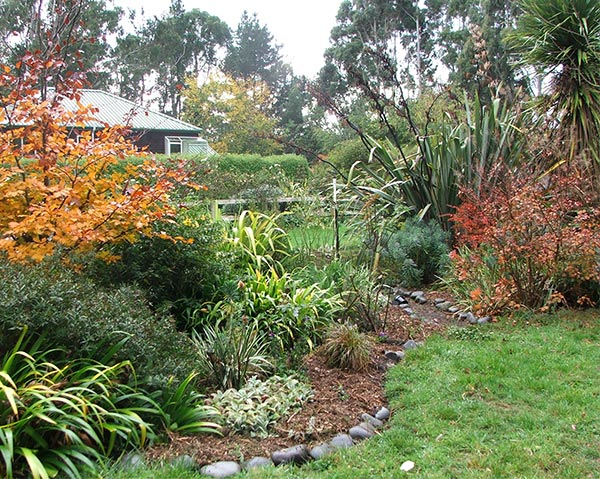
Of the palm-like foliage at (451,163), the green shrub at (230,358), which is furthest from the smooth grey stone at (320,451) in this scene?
the palm-like foliage at (451,163)

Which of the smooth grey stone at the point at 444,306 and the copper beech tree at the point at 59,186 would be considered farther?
the smooth grey stone at the point at 444,306

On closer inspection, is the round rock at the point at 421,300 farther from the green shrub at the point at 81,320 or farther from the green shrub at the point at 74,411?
the green shrub at the point at 74,411

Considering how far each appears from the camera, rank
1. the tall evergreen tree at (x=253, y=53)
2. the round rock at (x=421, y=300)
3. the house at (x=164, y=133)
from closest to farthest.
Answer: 1. the round rock at (x=421, y=300)
2. the house at (x=164, y=133)
3. the tall evergreen tree at (x=253, y=53)

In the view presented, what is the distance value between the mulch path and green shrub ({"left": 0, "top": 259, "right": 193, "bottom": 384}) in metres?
0.44

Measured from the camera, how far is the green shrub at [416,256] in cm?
667

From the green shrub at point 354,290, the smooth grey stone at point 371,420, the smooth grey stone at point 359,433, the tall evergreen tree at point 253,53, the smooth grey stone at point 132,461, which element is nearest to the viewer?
the smooth grey stone at point 132,461

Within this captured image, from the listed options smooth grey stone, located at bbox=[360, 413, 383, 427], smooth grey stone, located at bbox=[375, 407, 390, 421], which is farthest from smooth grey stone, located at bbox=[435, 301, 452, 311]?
smooth grey stone, located at bbox=[360, 413, 383, 427]

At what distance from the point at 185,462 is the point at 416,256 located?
469 centimetres

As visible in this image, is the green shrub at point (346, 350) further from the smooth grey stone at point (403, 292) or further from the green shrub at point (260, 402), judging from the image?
the smooth grey stone at point (403, 292)

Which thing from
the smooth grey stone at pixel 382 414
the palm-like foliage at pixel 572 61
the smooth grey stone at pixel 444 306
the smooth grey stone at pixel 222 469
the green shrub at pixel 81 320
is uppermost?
the palm-like foliage at pixel 572 61

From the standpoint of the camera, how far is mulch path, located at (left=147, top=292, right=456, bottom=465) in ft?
9.34

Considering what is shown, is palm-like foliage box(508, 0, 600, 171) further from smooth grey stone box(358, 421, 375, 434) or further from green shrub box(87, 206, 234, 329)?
smooth grey stone box(358, 421, 375, 434)

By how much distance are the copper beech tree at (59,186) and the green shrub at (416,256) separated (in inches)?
129

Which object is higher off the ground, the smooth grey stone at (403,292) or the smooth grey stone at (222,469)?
the smooth grey stone at (403,292)
